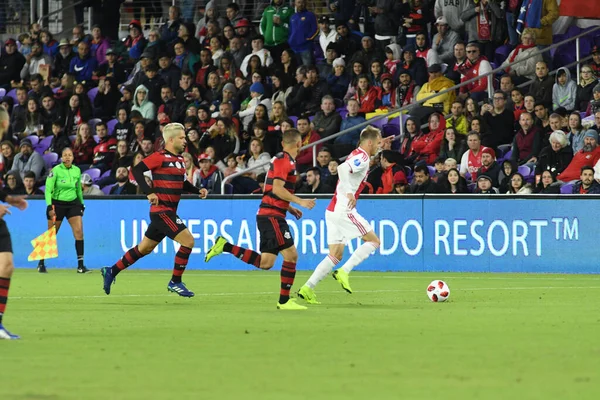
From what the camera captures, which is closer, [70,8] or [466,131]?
[466,131]

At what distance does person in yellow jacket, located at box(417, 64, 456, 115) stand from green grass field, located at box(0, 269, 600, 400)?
27.8ft

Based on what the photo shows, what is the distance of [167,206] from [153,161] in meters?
0.61

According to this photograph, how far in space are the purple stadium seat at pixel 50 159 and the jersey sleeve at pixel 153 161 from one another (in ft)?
46.0

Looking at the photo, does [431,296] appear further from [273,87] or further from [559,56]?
[273,87]

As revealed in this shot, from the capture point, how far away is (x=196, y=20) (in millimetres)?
32750

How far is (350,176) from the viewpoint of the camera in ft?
48.9

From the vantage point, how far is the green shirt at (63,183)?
23.0m

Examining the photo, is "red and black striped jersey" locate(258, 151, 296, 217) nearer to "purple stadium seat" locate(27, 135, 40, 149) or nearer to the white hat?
Answer: the white hat

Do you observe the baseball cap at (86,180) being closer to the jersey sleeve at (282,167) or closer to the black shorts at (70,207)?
the black shorts at (70,207)

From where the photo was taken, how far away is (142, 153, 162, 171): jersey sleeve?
15656mm

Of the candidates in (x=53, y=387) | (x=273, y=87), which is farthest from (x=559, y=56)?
(x=53, y=387)

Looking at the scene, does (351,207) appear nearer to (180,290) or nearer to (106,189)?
(180,290)

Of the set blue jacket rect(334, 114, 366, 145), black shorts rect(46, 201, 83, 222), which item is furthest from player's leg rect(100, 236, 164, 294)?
blue jacket rect(334, 114, 366, 145)

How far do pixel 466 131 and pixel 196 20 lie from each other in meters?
11.3
